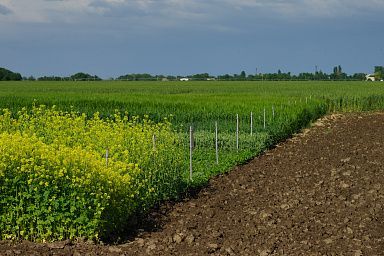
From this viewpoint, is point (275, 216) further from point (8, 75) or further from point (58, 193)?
point (8, 75)

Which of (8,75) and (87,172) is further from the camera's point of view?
(8,75)

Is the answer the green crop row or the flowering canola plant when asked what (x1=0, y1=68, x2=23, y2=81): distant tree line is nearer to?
the green crop row

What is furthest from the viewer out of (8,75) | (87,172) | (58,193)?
(8,75)

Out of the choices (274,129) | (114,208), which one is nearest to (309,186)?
(114,208)

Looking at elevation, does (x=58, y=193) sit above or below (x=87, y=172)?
below

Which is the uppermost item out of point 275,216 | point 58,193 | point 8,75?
point 58,193

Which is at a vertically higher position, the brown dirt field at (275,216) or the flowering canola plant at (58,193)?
the flowering canola plant at (58,193)

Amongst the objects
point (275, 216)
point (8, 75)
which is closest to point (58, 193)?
point (275, 216)

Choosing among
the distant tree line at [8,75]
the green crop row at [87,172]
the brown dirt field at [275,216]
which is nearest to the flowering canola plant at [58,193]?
the green crop row at [87,172]

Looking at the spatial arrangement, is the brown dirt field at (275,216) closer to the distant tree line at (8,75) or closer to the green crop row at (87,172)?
the green crop row at (87,172)

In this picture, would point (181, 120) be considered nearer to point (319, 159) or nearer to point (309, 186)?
point (319, 159)

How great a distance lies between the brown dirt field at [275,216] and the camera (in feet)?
35.4

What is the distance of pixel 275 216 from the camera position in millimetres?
13094

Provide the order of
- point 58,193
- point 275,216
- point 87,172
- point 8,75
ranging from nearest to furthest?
point 58,193 → point 87,172 → point 275,216 → point 8,75
